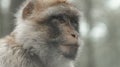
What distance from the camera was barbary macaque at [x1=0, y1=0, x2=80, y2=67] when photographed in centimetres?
733

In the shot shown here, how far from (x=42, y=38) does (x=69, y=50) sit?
22.0 inches

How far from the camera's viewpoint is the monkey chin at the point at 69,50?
713 centimetres

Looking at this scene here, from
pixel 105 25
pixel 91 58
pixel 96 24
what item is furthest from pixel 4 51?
pixel 105 25

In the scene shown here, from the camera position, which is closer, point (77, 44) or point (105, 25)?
point (77, 44)

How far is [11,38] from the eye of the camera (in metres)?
7.64

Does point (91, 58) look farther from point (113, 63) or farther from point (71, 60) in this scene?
point (71, 60)

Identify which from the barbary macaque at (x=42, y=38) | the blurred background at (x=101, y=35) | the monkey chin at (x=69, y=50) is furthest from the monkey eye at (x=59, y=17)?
the blurred background at (x=101, y=35)

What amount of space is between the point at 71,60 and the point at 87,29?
25809mm

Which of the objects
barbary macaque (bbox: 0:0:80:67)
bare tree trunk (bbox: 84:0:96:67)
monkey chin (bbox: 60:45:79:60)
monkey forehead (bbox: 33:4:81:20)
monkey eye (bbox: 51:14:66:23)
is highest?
bare tree trunk (bbox: 84:0:96:67)

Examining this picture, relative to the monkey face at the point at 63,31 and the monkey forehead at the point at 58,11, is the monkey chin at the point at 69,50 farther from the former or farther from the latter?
the monkey forehead at the point at 58,11

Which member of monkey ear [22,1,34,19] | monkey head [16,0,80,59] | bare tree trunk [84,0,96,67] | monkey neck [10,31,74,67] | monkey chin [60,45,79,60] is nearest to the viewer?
monkey chin [60,45,79,60]

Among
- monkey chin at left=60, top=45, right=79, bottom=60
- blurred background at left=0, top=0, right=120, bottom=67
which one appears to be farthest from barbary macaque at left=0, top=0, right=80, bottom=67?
blurred background at left=0, top=0, right=120, bottom=67

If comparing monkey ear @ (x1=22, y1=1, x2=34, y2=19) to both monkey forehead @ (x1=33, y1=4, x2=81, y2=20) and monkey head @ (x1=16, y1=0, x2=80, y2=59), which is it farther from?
monkey forehead @ (x1=33, y1=4, x2=81, y2=20)

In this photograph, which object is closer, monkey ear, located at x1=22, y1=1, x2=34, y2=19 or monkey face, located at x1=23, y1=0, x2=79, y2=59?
monkey face, located at x1=23, y1=0, x2=79, y2=59
